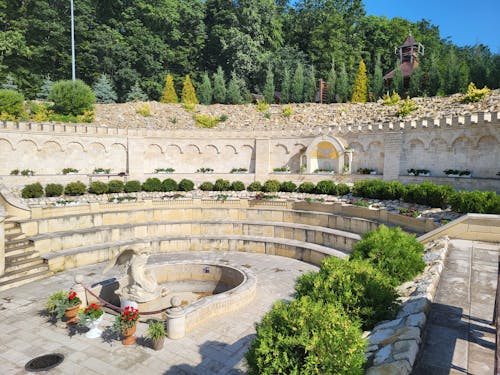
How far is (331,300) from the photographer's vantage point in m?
5.89

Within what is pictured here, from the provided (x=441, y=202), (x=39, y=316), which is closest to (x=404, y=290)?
(x=441, y=202)

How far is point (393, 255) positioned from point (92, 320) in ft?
28.6

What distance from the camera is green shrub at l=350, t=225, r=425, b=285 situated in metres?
8.05

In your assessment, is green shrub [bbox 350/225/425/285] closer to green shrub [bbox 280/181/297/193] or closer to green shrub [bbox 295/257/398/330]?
green shrub [bbox 295/257/398/330]

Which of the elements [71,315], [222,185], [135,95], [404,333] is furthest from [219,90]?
[404,333]

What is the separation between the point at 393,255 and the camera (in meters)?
8.27

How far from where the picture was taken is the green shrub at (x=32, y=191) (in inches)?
799

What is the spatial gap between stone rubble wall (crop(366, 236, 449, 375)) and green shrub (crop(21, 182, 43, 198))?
878 inches

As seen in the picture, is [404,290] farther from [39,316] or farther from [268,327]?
[39,316]

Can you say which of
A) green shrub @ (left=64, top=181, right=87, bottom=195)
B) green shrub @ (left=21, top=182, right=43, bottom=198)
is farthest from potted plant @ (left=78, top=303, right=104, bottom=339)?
green shrub @ (left=64, top=181, right=87, bottom=195)

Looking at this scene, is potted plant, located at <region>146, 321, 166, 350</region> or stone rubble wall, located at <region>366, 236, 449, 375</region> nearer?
stone rubble wall, located at <region>366, 236, 449, 375</region>

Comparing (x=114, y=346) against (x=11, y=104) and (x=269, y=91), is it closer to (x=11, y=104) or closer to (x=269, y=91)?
(x=11, y=104)

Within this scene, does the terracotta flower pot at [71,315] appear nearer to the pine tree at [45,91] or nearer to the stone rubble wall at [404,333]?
the stone rubble wall at [404,333]

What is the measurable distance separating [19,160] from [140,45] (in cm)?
3614
